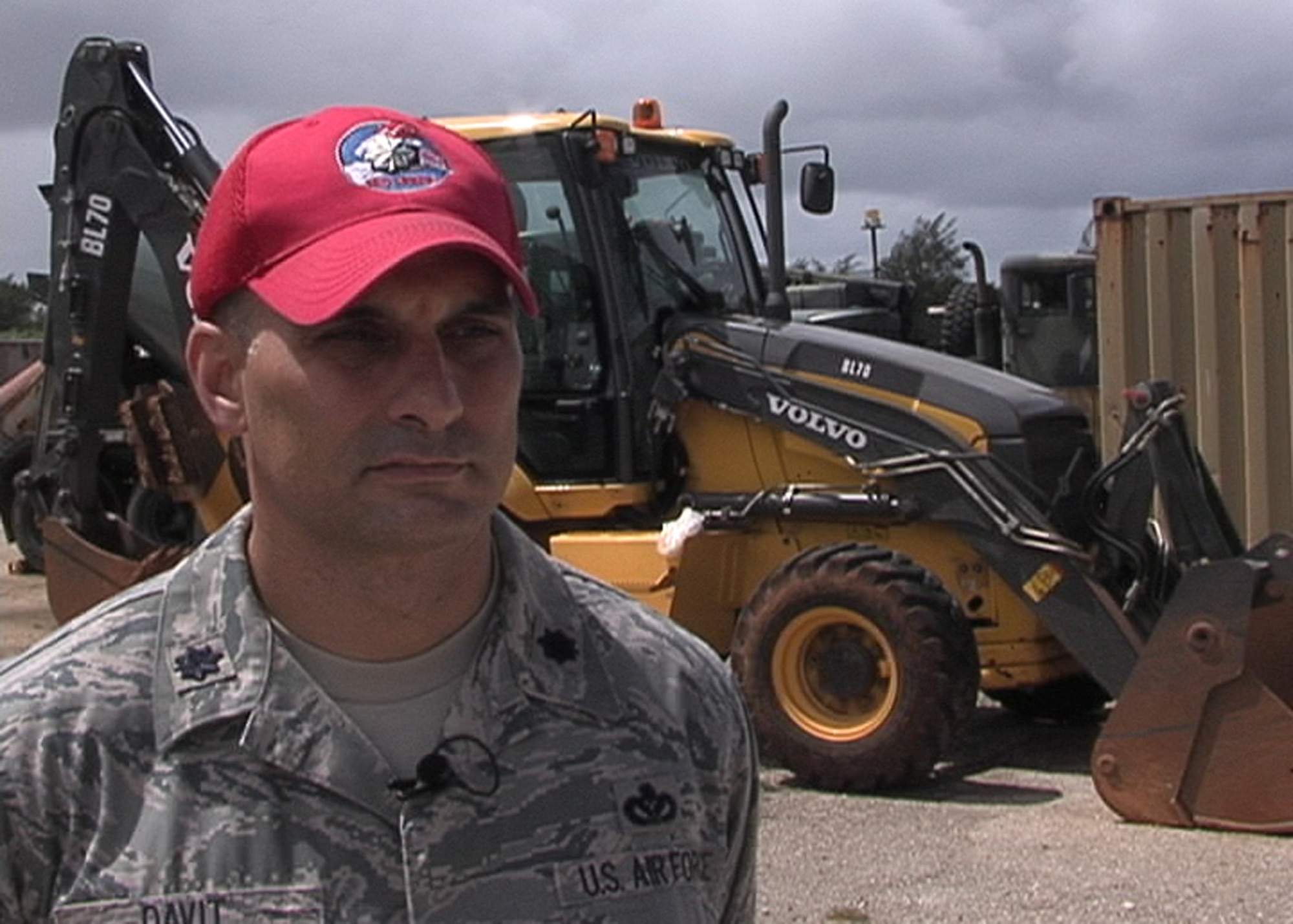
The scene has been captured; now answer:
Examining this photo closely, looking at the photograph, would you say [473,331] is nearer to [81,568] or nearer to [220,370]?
Answer: [220,370]

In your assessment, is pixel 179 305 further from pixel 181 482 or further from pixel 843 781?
pixel 843 781

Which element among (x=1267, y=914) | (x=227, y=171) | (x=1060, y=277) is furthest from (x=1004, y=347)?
(x=227, y=171)

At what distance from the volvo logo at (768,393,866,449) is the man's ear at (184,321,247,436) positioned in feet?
19.0

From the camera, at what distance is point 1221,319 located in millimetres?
9828

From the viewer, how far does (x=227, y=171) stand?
1.72 m

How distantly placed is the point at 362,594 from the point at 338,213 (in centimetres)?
34

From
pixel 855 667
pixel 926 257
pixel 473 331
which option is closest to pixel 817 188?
pixel 855 667

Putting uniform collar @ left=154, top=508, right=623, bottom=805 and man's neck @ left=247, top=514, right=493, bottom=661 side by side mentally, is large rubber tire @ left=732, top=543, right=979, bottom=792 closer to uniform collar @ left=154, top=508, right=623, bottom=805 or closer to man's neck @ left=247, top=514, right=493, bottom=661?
uniform collar @ left=154, top=508, right=623, bottom=805

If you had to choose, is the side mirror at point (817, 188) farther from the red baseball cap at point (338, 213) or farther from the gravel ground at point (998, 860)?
the red baseball cap at point (338, 213)

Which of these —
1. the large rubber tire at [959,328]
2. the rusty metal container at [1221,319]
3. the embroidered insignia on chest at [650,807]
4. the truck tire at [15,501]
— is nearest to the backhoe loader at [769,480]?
the rusty metal container at [1221,319]

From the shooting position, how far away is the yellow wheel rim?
693 centimetres

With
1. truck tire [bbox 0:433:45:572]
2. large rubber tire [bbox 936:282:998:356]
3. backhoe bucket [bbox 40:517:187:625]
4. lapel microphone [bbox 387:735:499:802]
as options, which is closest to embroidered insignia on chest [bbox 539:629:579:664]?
lapel microphone [bbox 387:735:499:802]

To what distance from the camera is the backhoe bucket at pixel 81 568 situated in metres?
8.18

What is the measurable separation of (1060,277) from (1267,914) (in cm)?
1086
